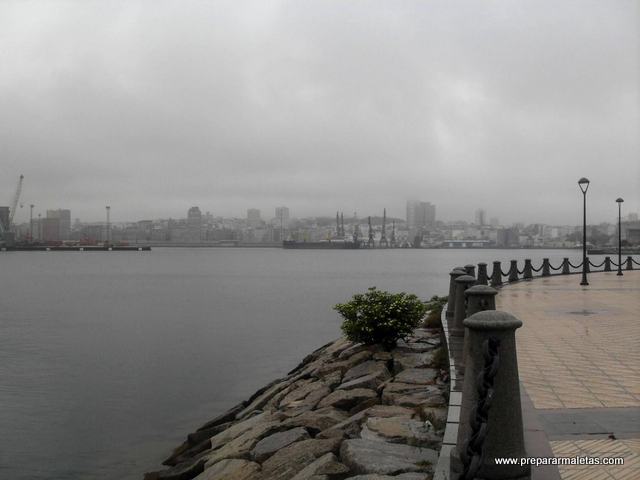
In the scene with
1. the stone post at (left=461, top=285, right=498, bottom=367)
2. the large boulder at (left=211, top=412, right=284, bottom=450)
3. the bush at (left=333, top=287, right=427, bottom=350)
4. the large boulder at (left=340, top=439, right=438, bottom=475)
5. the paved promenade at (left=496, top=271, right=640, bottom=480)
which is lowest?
the large boulder at (left=211, top=412, right=284, bottom=450)

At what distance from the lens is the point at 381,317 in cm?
1038

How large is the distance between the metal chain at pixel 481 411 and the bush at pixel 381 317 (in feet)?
21.3

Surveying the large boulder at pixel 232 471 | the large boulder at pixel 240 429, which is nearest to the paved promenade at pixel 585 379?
the large boulder at pixel 232 471

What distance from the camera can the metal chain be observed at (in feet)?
11.3

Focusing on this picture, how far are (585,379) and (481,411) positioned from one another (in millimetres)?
4529

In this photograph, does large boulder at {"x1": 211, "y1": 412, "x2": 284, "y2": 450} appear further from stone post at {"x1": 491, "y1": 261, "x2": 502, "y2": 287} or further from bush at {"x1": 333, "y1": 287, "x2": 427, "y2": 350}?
stone post at {"x1": 491, "y1": 261, "x2": 502, "y2": 287}

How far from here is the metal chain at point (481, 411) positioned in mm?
3441

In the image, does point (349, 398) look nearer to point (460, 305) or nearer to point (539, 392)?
point (460, 305)

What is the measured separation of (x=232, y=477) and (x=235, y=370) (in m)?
10.9

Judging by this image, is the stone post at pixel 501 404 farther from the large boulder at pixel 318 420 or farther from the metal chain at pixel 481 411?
the large boulder at pixel 318 420

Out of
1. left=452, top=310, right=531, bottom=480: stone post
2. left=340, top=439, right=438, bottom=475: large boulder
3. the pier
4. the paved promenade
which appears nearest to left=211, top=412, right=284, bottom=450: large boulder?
the pier

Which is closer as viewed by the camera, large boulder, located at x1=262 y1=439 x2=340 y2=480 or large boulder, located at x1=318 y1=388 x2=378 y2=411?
large boulder, located at x1=262 y1=439 x2=340 y2=480

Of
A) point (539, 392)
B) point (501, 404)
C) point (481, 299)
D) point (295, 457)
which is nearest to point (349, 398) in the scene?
point (295, 457)

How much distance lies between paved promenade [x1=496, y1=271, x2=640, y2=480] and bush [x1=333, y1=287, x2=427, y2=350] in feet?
6.12
